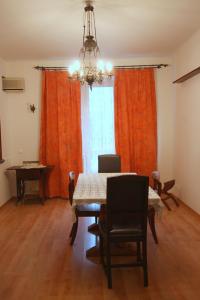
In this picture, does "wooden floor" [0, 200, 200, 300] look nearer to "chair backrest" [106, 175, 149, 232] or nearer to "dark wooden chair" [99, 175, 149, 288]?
"dark wooden chair" [99, 175, 149, 288]

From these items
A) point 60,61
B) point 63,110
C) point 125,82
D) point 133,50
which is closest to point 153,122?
point 125,82

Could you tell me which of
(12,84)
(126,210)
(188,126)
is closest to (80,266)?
(126,210)

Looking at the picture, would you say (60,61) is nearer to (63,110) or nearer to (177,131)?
(63,110)

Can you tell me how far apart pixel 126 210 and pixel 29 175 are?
10.3 ft

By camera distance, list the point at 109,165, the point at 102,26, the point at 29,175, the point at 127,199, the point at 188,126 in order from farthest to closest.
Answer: the point at 29,175 → the point at 188,126 → the point at 109,165 → the point at 102,26 → the point at 127,199

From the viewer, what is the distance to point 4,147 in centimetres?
526

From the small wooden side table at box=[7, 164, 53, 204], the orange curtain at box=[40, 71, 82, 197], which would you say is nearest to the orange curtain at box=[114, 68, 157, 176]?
the orange curtain at box=[40, 71, 82, 197]

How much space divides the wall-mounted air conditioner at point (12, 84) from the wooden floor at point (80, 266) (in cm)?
266

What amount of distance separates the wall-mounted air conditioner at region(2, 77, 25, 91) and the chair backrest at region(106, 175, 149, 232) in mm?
3835

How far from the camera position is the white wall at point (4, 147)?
514cm

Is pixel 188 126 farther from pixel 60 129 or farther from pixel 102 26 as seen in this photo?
pixel 60 129

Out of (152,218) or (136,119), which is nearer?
(152,218)

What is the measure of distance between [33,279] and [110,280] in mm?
758

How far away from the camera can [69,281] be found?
254 centimetres
